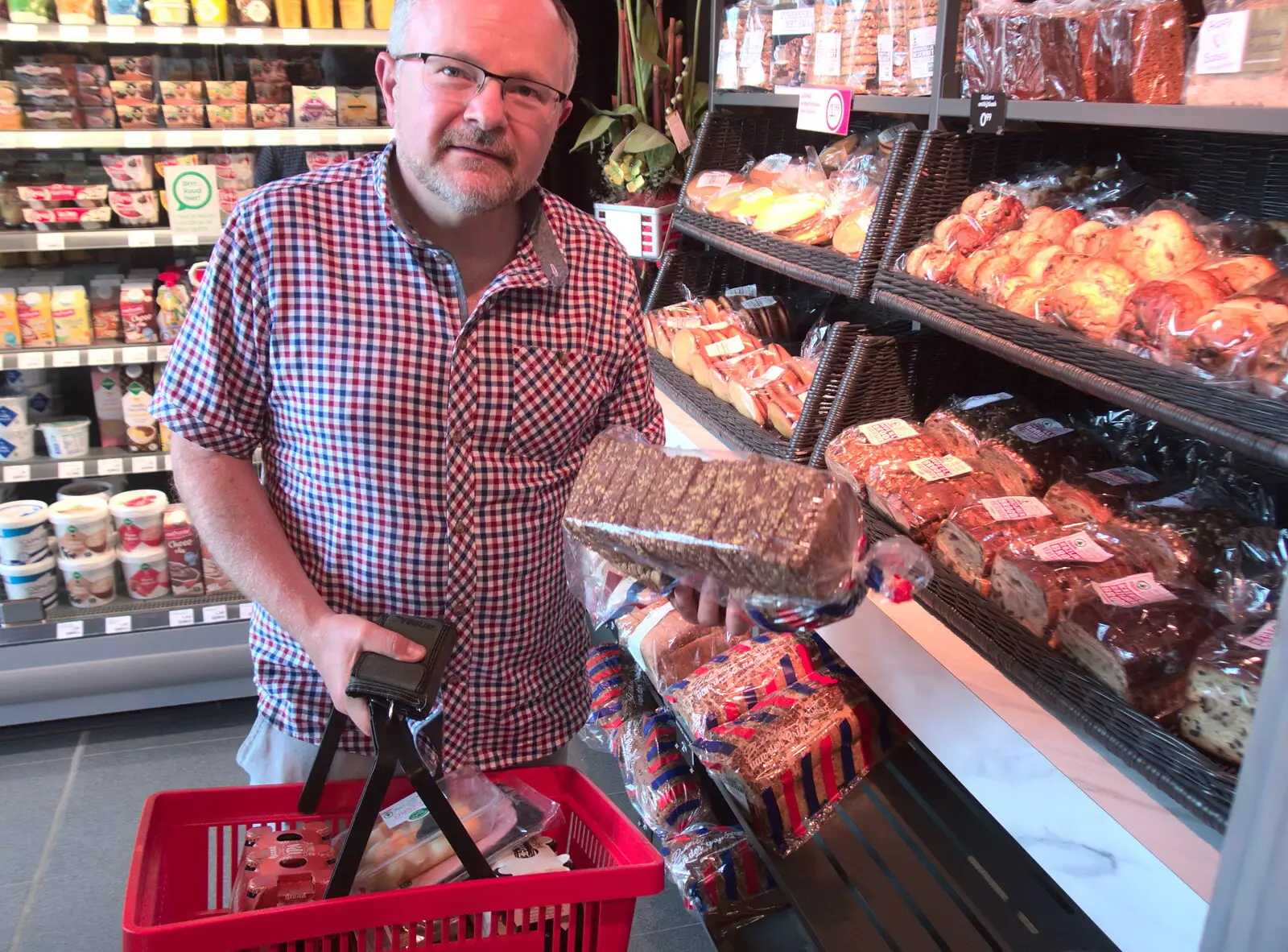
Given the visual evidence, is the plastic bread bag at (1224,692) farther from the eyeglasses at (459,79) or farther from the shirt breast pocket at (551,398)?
the eyeglasses at (459,79)

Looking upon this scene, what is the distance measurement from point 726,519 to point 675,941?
5.08 feet

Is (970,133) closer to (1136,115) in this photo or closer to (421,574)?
(1136,115)

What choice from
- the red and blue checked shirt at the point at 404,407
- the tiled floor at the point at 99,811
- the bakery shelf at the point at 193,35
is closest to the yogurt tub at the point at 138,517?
the tiled floor at the point at 99,811

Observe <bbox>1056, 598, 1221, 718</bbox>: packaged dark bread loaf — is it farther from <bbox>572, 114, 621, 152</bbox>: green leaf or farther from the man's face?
<bbox>572, 114, 621, 152</bbox>: green leaf

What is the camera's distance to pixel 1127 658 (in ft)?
4.35

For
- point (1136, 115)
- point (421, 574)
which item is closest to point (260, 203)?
point (421, 574)

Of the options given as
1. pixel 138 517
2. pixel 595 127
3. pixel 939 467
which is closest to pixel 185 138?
pixel 138 517

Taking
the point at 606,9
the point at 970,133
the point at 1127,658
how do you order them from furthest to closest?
1. the point at 606,9
2. the point at 970,133
3. the point at 1127,658

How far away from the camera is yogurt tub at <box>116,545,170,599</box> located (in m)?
3.12

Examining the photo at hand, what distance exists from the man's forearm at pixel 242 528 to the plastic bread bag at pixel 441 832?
305mm

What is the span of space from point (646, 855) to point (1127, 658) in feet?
2.26

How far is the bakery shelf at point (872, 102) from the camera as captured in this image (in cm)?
195

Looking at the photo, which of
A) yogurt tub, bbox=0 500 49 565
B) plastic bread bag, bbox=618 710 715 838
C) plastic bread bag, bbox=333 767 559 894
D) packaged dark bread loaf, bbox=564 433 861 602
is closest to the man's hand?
plastic bread bag, bbox=333 767 559 894

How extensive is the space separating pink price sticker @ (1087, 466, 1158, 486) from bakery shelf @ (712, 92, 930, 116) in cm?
77
